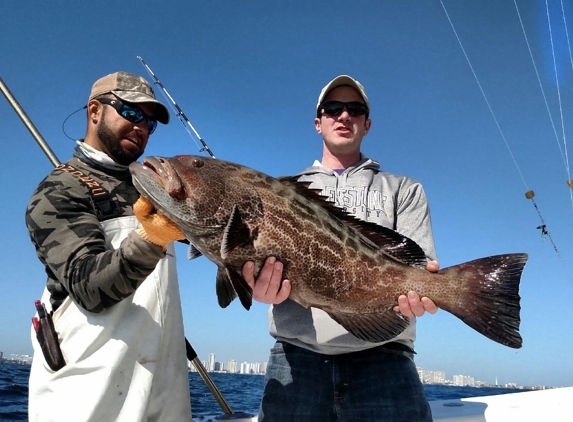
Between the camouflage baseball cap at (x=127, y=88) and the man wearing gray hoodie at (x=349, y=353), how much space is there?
1902mm

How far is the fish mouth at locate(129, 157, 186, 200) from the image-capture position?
279 cm

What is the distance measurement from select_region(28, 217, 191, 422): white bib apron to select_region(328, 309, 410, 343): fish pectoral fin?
135cm

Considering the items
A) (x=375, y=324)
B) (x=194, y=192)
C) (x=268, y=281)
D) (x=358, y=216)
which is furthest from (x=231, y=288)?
(x=358, y=216)

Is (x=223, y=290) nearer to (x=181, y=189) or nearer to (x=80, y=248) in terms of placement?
(x=181, y=189)

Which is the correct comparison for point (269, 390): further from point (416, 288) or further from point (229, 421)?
point (416, 288)

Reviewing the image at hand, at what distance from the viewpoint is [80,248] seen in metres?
2.72

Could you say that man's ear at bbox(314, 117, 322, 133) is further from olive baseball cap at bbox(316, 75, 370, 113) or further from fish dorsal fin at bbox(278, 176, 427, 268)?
fish dorsal fin at bbox(278, 176, 427, 268)

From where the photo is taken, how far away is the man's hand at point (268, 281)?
283 centimetres

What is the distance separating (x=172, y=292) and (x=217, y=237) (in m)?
0.77

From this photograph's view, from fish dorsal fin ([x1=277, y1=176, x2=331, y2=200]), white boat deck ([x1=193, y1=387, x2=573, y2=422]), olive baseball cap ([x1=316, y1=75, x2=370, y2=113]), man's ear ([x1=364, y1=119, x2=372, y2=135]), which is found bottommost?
white boat deck ([x1=193, y1=387, x2=573, y2=422])

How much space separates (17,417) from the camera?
36.0 feet

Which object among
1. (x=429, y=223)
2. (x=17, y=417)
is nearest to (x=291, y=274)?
(x=429, y=223)

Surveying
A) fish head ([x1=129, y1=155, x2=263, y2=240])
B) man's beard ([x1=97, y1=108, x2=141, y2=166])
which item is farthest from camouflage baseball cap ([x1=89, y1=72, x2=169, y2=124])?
fish head ([x1=129, y1=155, x2=263, y2=240])

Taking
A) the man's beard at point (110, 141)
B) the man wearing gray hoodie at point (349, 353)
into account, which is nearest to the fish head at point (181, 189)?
the man wearing gray hoodie at point (349, 353)
